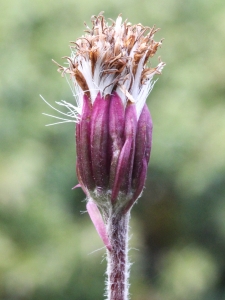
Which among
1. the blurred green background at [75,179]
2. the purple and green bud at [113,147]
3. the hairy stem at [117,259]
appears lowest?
the hairy stem at [117,259]

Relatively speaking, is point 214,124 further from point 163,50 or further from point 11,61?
point 11,61

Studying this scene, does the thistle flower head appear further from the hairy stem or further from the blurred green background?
the blurred green background

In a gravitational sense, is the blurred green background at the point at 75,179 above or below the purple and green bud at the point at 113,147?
above

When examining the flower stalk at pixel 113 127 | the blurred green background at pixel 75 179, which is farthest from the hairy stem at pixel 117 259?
the blurred green background at pixel 75 179

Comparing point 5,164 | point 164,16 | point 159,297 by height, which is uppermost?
point 164,16

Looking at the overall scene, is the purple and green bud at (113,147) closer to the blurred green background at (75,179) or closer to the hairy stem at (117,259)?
the hairy stem at (117,259)

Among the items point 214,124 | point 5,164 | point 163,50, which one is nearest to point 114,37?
point 5,164

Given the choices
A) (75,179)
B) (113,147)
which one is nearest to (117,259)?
(113,147)
